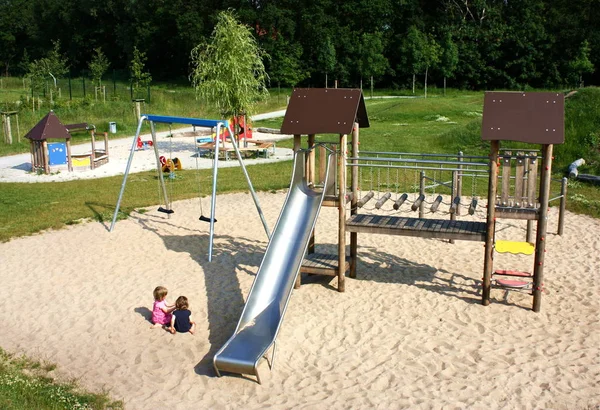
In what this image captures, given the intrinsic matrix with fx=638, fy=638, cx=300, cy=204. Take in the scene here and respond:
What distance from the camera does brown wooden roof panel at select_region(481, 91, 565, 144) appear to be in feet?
29.2

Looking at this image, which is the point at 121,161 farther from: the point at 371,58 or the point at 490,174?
the point at 371,58

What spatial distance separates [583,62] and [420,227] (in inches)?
1791

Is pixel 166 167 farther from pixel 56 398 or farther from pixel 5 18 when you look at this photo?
pixel 5 18

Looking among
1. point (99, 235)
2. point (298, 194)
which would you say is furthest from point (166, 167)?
point (298, 194)

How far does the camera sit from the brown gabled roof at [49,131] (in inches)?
810

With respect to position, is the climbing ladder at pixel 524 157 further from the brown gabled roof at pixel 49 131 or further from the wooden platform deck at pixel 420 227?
the brown gabled roof at pixel 49 131

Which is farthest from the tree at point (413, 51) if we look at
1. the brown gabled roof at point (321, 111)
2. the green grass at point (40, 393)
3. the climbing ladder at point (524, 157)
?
the green grass at point (40, 393)

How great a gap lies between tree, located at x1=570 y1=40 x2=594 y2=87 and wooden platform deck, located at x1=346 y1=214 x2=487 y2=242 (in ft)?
148

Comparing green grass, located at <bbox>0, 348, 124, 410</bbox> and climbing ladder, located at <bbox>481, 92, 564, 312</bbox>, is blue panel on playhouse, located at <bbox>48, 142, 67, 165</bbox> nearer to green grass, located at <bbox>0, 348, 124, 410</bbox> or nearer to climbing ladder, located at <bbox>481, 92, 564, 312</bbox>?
green grass, located at <bbox>0, 348, 124, 410</bbox>

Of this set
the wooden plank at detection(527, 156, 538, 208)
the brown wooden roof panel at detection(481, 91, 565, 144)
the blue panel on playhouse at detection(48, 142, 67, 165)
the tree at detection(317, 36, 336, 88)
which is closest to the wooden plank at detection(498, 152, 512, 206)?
the wooden plank at detection(527, 156, 538, 208)

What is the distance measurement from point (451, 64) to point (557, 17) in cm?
1111

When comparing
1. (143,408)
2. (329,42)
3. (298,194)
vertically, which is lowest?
(143,408)

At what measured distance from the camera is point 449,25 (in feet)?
197

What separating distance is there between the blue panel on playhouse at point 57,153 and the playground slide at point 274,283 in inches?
519
